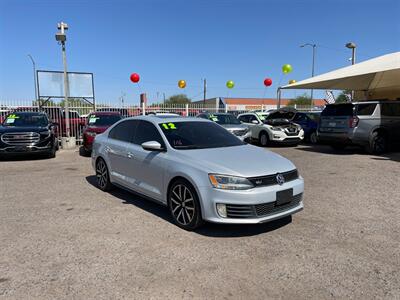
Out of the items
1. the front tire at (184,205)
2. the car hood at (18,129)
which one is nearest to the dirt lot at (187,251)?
the front tire at (184,205)

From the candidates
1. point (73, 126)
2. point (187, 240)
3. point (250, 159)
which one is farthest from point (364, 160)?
point (73, 126)

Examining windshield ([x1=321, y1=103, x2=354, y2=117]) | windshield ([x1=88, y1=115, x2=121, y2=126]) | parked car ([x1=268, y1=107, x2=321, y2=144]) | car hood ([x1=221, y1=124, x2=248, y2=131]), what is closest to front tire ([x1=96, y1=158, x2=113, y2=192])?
windshield ([x1=88, y1=115, x2=121, y2=126])

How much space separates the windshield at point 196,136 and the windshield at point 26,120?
27.5 feet

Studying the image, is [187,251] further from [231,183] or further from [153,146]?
[153,146]

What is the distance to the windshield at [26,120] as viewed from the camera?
39.3 ft

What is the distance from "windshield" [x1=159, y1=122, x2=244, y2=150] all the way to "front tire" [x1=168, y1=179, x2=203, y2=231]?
0.68 meters

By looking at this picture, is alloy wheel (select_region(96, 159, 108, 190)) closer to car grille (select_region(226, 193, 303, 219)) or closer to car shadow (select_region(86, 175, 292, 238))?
car shadow (select_region(86, 175, 292, 238))

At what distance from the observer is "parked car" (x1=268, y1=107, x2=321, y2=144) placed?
16206 millimetres

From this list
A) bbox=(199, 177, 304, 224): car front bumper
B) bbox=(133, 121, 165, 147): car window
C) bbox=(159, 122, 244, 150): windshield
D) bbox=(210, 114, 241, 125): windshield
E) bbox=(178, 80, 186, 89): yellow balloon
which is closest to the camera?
bbox=(199, 177, 304, 224): car front bumper

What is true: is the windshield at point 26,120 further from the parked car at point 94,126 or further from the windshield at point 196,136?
the windshield at point 196,136

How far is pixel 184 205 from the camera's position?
15.1ft

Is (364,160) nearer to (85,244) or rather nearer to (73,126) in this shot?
(85,244)

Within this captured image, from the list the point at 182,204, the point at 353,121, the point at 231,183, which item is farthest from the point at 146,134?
the point at 353,121

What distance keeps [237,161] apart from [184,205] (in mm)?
950
